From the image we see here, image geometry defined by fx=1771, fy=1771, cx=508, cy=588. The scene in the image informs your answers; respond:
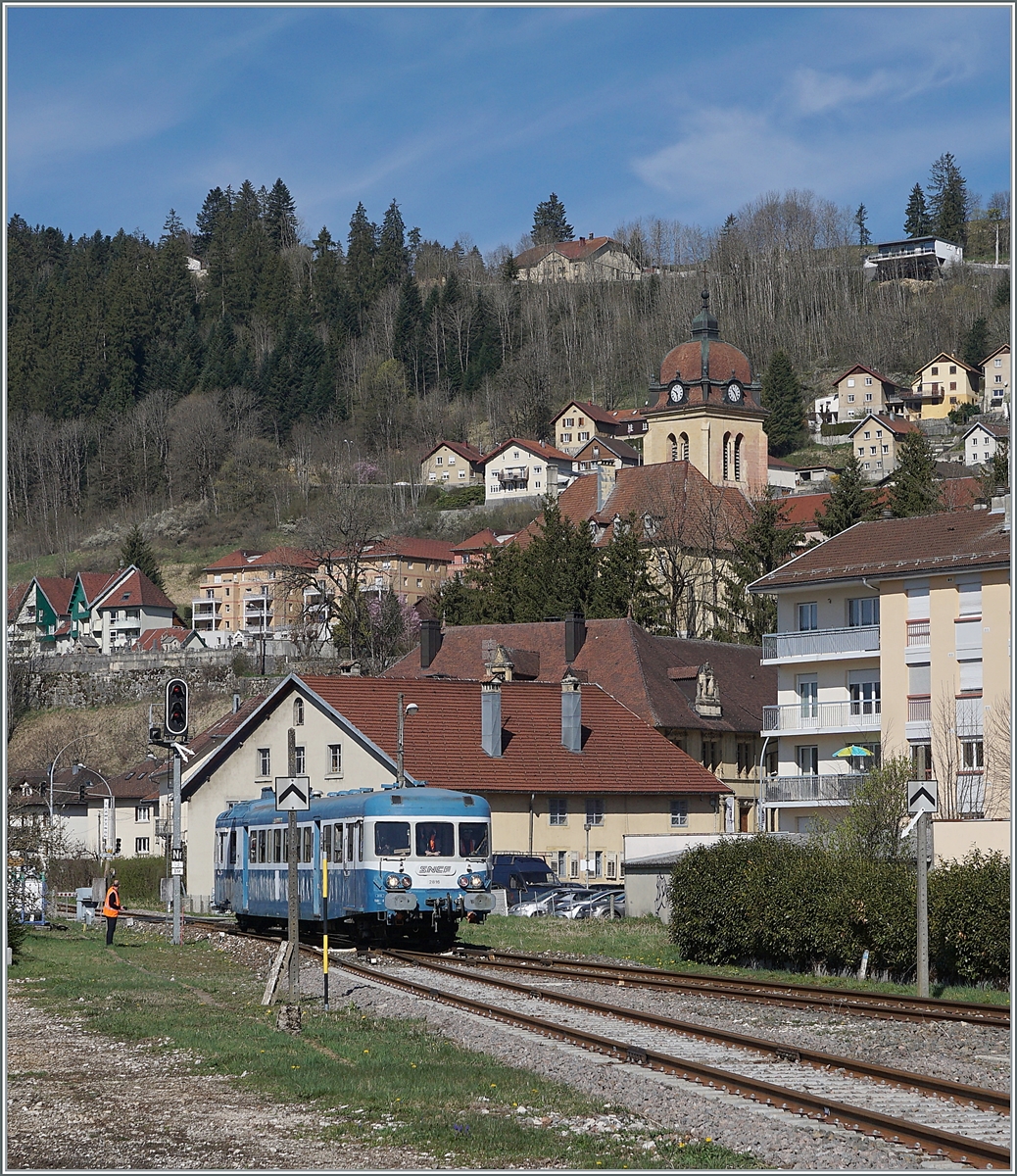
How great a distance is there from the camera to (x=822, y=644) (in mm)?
54719

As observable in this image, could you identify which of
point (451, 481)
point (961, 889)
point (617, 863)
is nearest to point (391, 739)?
point (617, 863)

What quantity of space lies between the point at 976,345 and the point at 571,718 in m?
123

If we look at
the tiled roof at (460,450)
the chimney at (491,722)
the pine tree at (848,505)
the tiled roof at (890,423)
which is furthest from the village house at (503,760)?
the tiled roof at (460,450)

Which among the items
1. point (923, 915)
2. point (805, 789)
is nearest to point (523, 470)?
point (805, 789)

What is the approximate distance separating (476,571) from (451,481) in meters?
77.3

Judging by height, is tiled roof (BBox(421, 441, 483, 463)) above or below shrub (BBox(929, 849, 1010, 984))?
above

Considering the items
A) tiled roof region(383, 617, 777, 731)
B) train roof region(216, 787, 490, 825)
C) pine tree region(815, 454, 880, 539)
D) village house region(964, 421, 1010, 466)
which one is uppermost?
village house region(964, 421, 1010, 466)

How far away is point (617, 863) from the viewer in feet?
178

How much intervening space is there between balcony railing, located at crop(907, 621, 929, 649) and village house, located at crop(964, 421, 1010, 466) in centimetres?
8957

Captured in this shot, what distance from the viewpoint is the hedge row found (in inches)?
875

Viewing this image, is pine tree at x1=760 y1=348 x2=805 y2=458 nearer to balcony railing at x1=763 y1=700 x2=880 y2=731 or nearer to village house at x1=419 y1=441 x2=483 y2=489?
village house at x1=419 y1=441 x2=483 y2=489

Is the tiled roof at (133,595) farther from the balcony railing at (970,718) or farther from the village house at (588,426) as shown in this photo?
the balcony railing at (970,718)

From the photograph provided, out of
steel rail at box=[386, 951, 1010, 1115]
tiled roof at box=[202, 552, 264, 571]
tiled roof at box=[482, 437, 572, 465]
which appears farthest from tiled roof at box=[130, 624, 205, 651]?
steel rail at box=[386, 951, 1010, 1115]

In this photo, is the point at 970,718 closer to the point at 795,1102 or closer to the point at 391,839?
the point at 391,839
